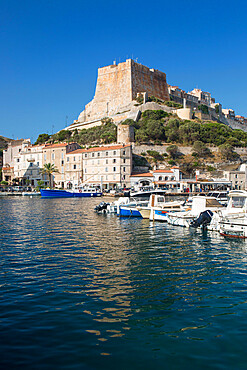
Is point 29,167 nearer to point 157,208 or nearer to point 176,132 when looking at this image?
point 176,132

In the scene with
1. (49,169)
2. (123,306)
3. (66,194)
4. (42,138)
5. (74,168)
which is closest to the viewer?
(123,306)

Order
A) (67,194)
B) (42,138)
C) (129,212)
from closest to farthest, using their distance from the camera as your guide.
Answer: (129,212) < (67,194) < (42,138)

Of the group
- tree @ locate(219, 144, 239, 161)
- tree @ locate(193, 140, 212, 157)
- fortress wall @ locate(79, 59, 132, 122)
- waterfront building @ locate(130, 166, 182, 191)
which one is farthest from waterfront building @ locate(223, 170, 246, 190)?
fortress wall @ locate(79, 59, 132, 122)

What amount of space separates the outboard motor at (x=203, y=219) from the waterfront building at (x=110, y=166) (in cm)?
4229

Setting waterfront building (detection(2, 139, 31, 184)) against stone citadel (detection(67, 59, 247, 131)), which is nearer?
stone citadel (detection(67, 59, 247, 131))

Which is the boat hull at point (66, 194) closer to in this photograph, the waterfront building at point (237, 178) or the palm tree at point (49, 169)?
the palm tree at point (49, 169)

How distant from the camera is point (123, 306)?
7910 millimetres

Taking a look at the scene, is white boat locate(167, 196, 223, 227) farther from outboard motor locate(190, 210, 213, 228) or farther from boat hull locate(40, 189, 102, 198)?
boat hull locate(40, 189, 102, 198)

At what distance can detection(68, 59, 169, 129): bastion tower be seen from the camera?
83.7 metres

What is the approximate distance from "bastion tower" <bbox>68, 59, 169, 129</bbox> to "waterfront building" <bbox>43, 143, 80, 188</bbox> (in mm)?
18281

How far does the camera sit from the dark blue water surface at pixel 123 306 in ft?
19.0

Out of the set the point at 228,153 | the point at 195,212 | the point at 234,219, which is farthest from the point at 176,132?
the point at 234,219

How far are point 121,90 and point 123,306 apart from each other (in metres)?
82.1

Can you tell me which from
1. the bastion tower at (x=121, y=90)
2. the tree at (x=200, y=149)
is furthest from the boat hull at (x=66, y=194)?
the bastion tower at (x=121, y=90)
